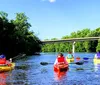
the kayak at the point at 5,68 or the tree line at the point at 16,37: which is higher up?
the tree line at the point at 16,37

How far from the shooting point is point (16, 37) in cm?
11119

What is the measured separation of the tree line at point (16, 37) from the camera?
99062 millimetres

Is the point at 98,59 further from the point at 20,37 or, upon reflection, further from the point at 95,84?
the point at 20,37

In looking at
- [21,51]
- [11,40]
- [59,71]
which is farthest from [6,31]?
[59,71]

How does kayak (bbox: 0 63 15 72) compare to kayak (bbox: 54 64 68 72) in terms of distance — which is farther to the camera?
kayak (bbox: 54 64 68 72)

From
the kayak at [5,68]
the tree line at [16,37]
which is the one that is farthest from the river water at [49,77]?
the tree line at [16,37]

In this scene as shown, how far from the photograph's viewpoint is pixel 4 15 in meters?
120

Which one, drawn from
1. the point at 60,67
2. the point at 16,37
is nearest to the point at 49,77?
the point at 60,67

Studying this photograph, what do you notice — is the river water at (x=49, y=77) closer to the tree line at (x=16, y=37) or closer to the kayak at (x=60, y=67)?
the kayak at (x=60, y=67)

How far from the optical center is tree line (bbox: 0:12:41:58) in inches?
3900

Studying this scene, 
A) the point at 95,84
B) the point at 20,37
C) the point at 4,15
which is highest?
the point at 4,15

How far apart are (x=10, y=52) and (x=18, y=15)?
45.3m

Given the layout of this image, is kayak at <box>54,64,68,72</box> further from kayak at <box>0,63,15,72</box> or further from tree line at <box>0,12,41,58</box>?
tree line at <box>0,12,41,58</box>

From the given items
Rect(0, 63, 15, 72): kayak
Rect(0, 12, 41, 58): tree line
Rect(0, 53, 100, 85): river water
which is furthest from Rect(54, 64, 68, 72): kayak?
Rect(0, 12, 41, 58): tree line
